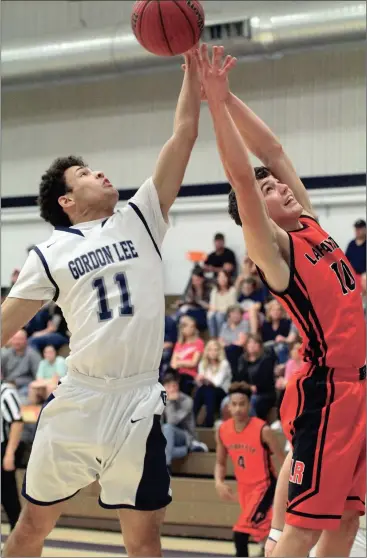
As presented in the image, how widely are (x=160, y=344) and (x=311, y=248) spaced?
84cm

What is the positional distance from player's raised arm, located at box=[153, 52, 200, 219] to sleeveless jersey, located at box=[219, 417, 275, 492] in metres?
4.08

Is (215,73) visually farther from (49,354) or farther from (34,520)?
(49,354)

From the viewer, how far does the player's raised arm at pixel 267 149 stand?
4195 mm

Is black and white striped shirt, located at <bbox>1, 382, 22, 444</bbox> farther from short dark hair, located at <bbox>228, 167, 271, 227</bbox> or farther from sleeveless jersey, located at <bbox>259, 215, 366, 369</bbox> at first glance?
sleeveless jersey, located at <bbox>259, 215, 366, 369</bbox>

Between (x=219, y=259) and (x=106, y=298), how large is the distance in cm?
1065

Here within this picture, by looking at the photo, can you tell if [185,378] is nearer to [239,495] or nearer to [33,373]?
[33,373]

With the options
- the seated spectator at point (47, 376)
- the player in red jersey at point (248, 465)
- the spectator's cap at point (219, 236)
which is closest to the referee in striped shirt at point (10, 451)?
the seated spectator at point (47, 376)

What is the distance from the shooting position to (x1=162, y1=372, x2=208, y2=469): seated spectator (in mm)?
9578

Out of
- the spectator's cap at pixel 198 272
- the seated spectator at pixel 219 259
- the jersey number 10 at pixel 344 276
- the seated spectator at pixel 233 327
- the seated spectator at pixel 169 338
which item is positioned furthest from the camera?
the seated spectator at pixel 219 259

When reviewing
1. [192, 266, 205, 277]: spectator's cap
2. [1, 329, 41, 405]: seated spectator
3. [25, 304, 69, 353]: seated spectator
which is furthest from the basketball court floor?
[192, 266, 205, 277]: spectator's cap

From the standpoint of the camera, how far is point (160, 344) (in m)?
3.74

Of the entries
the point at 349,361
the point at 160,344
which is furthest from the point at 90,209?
the point at 349,361

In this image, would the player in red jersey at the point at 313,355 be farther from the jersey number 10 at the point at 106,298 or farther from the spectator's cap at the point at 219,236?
the spectator's cap at the point at 219,236

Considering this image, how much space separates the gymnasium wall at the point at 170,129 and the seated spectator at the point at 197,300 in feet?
6.62
